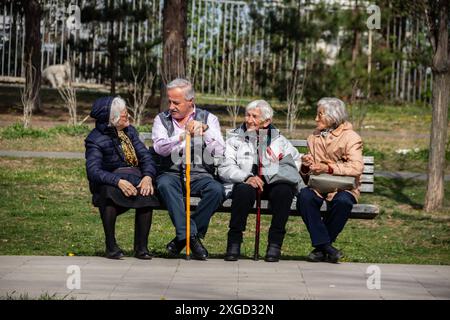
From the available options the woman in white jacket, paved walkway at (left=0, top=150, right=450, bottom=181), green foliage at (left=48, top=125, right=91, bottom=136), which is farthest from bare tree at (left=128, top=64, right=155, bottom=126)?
the woman in white jacket

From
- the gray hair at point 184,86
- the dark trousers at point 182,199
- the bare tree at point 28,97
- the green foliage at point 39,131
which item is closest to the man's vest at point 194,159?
the dark trousers at point 182,199

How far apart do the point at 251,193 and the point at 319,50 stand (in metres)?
14.1

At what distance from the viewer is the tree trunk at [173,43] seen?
1800 centimetres

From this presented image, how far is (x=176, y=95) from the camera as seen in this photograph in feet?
30.4

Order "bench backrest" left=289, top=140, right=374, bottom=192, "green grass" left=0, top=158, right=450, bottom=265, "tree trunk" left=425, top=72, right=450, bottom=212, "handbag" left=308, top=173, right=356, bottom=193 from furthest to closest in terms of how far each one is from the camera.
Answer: "tree trunk" left=425, top=72, right=450, bottom=212
"green grass" left=0, top=158, right=450, bottom=265
"bench backrest" left=289, top=140, right=374, bottom=192
"handbag" left=308, top=173, right=356, bottom=193

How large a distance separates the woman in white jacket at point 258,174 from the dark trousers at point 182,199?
14 cm

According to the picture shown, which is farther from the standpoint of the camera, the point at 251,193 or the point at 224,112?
the point at 224,112

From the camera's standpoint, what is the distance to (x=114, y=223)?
29.3 feet

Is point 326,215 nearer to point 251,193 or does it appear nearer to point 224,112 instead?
point 251,193

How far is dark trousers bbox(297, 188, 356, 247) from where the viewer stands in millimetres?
9055

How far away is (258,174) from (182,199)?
64 cm

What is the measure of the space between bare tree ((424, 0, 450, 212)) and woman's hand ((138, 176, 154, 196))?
5102 millimetres

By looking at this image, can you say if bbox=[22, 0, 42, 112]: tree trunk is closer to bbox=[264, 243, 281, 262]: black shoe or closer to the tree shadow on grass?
the tree shadow on grass
